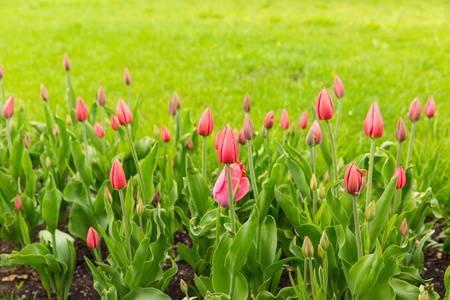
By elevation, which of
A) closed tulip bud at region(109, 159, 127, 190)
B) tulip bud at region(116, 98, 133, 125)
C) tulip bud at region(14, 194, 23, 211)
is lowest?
tulip bud at region(14, 194, 23, 211)

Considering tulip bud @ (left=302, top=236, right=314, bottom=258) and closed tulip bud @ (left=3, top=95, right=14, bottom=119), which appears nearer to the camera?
tulip bud @ (left=302, top=236, right=314, bottom=258)

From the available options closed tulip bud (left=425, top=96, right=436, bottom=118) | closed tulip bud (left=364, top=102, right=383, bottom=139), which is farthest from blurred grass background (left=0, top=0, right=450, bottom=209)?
closed tulip bud (left=364, top=102, right=383, bottom=139)

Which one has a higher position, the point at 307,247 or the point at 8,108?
the point at 8,108

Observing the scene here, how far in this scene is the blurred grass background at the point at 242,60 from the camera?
4.44 m

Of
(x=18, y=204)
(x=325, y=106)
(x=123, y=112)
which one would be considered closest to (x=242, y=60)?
(x=18, y=204)

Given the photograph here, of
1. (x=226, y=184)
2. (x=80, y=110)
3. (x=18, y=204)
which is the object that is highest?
(x=80, y=110)

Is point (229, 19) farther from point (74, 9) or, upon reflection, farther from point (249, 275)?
point (249, 275)

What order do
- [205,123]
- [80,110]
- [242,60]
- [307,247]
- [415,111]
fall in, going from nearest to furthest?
[307,247] → [205,123] → [415,111] → [80,110] → [242,60]

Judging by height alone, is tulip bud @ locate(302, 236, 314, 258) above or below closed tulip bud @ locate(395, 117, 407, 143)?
below

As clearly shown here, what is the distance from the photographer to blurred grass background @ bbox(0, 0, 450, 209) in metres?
4.44

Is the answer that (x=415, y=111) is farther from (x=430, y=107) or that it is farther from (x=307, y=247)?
(x=307, y=247)

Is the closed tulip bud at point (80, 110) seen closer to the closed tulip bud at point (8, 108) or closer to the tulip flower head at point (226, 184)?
the closed tulip bud at point (8, 108)

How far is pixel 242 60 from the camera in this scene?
5957 millimetres

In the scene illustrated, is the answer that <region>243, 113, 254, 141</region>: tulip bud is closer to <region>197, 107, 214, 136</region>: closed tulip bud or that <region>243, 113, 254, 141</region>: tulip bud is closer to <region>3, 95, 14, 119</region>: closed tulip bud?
<region>197, 107, 214, 136</region>: closed tulip bud
